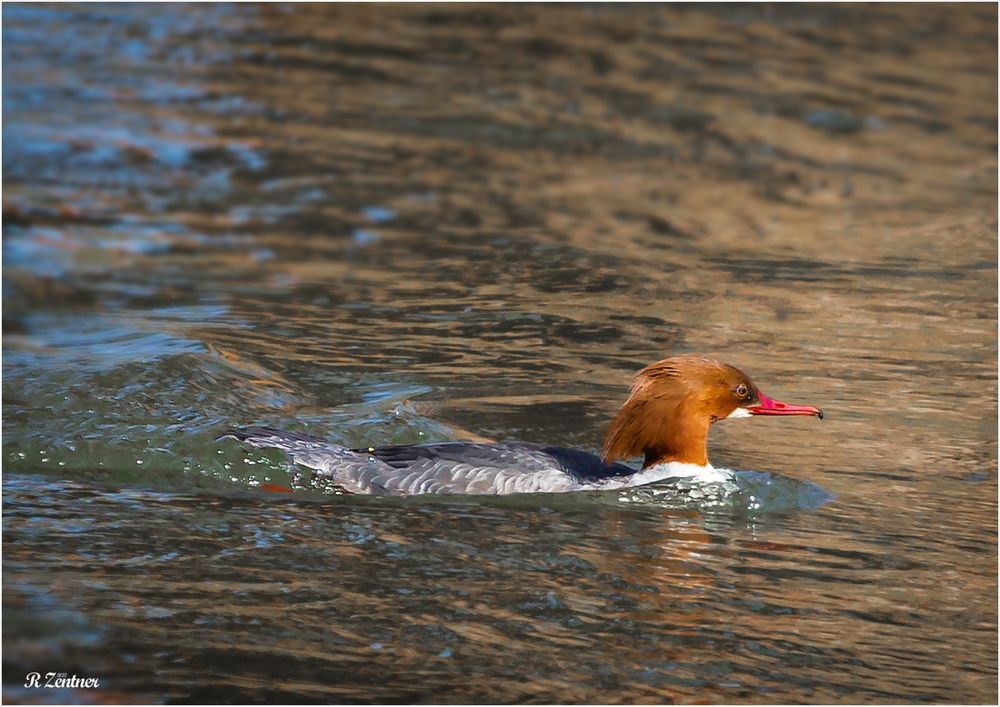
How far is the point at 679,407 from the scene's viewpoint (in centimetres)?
801

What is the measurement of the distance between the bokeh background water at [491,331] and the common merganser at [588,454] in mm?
131

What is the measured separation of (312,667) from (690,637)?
1506mm

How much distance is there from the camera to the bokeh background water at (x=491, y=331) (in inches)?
245

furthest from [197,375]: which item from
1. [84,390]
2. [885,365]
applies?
[885,365]

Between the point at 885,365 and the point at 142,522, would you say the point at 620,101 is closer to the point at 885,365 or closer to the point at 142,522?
the point at 885,365

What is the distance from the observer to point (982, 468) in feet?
28.1

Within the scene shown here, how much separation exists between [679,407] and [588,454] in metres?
0.52

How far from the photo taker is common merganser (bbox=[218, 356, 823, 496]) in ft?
25.8

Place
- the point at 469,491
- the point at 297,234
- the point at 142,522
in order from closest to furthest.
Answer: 1. the point at 142,522
2. the point at 469,491
3. the point at 297,234
